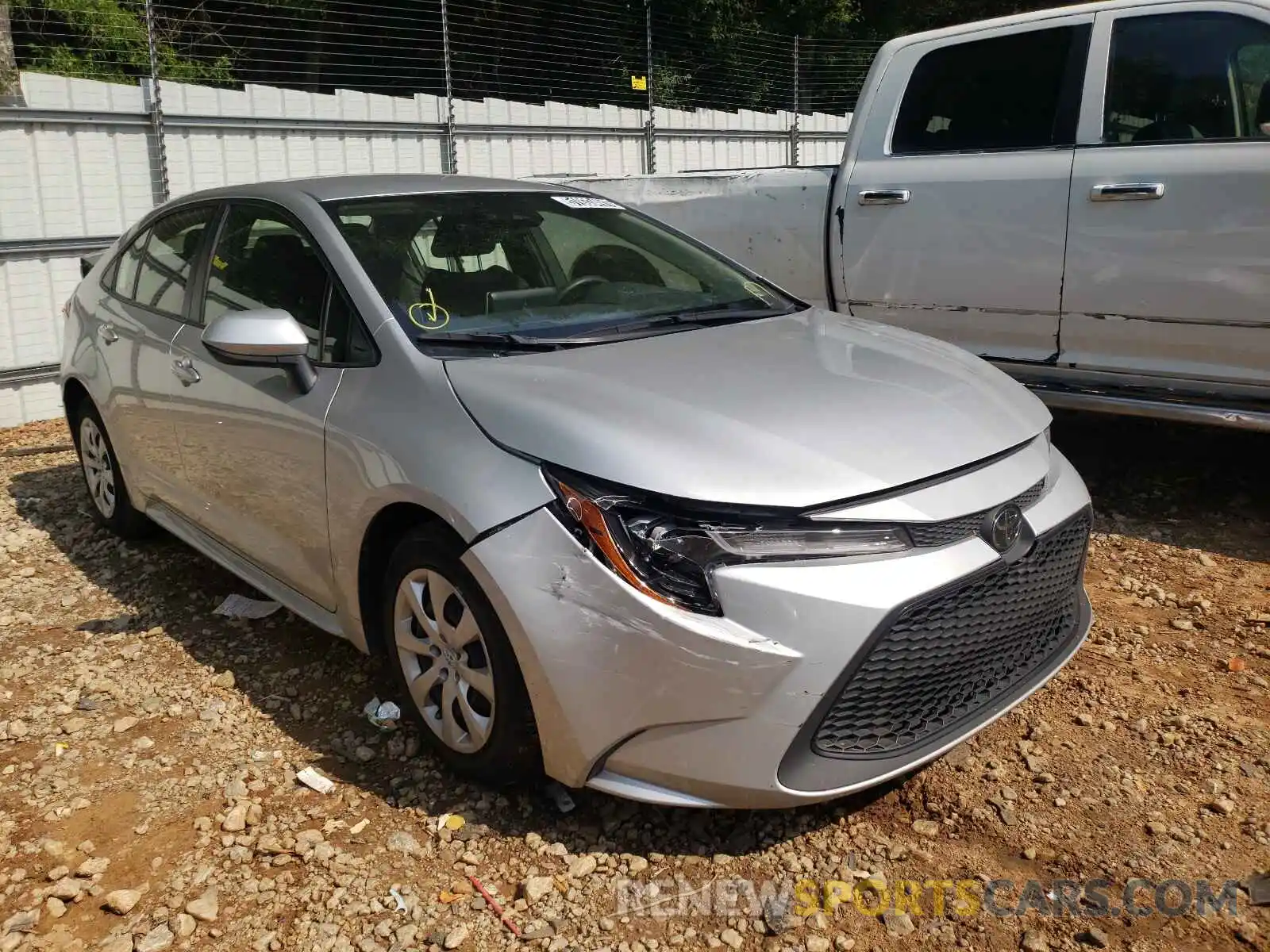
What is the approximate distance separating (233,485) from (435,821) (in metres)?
1.43

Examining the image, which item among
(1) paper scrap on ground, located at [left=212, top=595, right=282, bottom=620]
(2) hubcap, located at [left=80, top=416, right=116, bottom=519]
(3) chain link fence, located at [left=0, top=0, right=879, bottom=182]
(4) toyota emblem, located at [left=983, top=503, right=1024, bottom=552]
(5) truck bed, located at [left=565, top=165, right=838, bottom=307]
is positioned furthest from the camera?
(3) chain link fence, located at [left=0, top=0, right=879, bottom=182]

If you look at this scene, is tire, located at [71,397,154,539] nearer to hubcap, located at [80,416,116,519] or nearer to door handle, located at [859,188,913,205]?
hubcap, located at [80,416,116,519]

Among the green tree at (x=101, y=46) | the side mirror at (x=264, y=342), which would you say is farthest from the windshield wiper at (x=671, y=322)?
the green tree at (x=101, y=46)

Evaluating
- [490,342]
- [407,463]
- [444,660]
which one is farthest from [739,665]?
[490,342]

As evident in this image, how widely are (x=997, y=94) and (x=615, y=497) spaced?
345 cm

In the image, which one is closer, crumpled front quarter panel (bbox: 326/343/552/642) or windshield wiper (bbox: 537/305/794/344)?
crumpled front quarter panel (bbox: 326/343/552/642)

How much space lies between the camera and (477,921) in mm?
2510

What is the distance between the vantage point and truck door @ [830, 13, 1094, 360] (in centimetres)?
470

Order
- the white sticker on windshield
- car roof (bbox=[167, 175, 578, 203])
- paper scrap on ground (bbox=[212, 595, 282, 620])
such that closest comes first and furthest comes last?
1. car roof (bbox=[167, 175, 578, 203])
2. the white sticker on windshield
3. paper scrap on ground (bbox=[212, 595, 282, 620])

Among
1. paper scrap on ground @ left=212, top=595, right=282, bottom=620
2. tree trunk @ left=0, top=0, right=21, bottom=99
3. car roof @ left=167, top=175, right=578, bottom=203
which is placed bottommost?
paper scrap on ground @ left=212, top=595, right=282, bottom=620

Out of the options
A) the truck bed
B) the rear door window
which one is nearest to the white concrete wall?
the rear door window

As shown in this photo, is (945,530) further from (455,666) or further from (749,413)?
(455,666)

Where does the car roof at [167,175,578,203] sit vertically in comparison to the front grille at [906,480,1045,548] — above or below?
above

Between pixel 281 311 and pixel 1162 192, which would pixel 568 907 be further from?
pixel 1162 192
